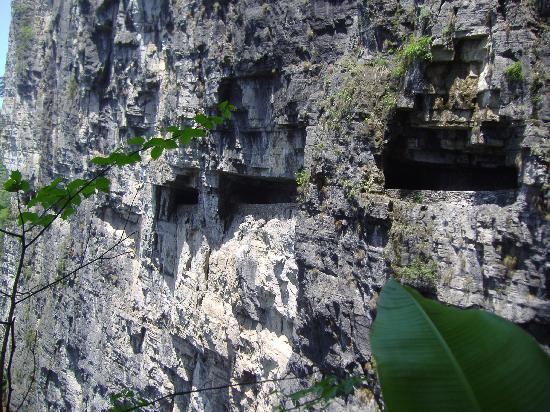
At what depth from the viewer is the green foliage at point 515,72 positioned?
512cm

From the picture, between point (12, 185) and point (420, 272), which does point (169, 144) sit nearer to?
point (12, 185)

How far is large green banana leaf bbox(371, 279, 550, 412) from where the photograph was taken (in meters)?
1.98

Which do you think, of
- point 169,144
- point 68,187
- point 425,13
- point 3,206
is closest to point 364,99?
point 425,13

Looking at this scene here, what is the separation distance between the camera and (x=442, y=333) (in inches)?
84.0

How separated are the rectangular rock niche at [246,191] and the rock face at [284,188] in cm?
4

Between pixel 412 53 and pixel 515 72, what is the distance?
1.21 meters

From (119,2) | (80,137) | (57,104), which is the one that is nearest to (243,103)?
(119,2)

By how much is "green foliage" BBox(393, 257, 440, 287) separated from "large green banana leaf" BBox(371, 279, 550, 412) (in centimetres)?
363

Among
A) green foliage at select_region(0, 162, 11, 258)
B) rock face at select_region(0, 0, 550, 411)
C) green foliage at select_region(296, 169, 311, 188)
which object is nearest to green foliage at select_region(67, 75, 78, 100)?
rock face at select_region(0, 0, 550, 411)

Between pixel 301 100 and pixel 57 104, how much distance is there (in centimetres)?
1424

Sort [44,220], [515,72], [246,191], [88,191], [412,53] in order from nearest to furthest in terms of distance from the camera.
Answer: [44,220]
[88,191]
[515,72]
[412,53]
[246,191]

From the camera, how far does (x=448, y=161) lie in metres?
6.41

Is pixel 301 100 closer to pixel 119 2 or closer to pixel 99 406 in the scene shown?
pixel 119 2

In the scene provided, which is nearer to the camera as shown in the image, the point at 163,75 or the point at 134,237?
the point at 163,75
